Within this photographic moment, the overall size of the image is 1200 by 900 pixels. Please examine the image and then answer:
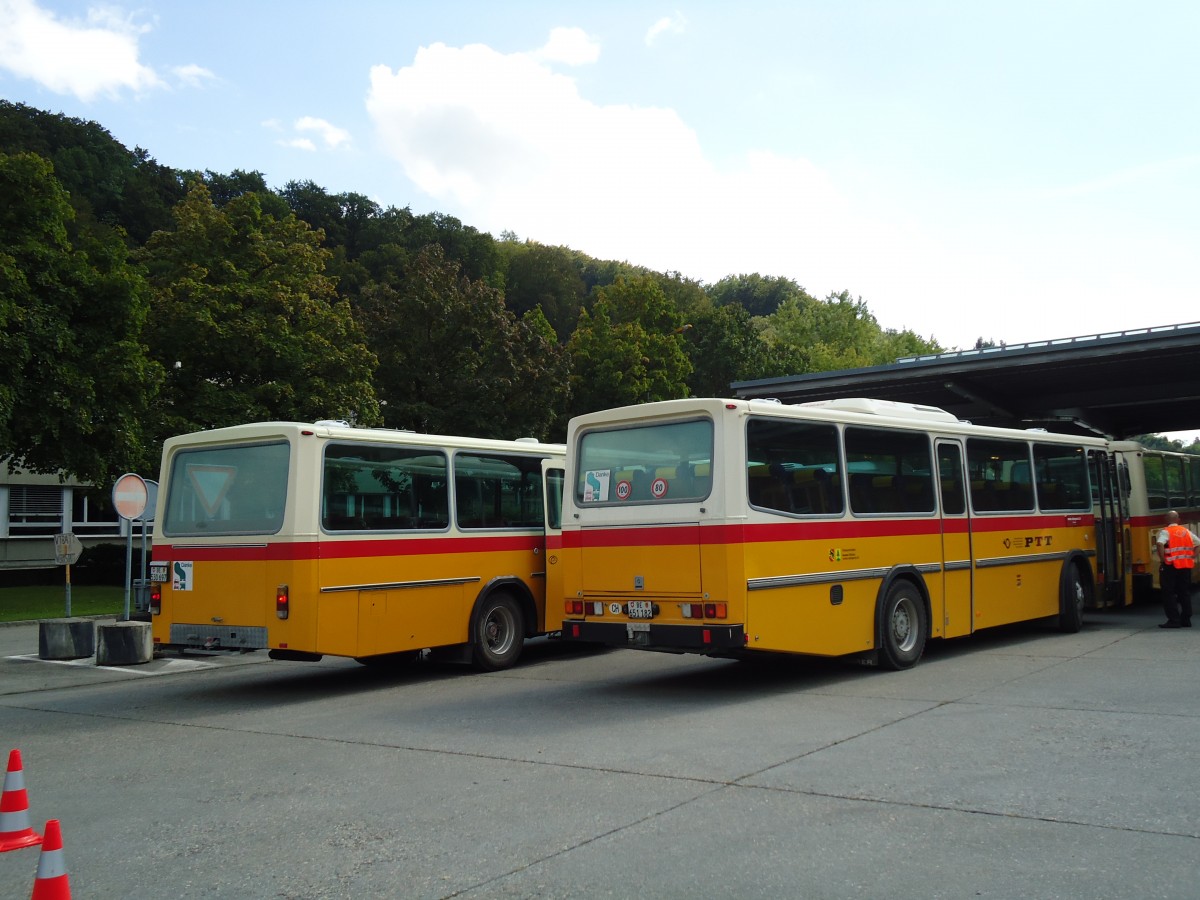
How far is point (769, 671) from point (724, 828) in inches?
271

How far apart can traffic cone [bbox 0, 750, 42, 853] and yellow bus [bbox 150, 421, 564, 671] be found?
5.54 meters

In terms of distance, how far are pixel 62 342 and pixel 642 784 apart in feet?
74.8

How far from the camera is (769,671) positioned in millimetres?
12820

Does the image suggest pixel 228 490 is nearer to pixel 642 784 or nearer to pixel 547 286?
pixel 642 784

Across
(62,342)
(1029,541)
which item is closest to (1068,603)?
(1029,541)

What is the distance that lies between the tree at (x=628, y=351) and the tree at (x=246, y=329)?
16.4 meters

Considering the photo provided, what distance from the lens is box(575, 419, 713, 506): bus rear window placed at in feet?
35.4

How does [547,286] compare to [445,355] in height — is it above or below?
above

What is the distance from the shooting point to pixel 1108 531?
1727cm

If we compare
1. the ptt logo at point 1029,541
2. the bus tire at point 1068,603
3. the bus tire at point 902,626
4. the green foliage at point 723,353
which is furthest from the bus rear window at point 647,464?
the green foliage at point 723,353

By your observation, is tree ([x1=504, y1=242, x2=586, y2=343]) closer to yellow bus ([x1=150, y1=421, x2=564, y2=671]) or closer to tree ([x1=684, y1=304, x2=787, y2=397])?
tree ([x1=684, y1=304, x2=787, y2=397])

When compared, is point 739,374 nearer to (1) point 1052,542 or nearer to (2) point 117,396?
(2) point 117,396

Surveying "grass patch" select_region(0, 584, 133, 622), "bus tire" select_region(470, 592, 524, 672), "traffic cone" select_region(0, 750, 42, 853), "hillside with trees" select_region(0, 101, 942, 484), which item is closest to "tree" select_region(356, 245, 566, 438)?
"hillside with trees" select_region(0, 101, 942, 484)

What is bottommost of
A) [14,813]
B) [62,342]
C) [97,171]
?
[14,813]
